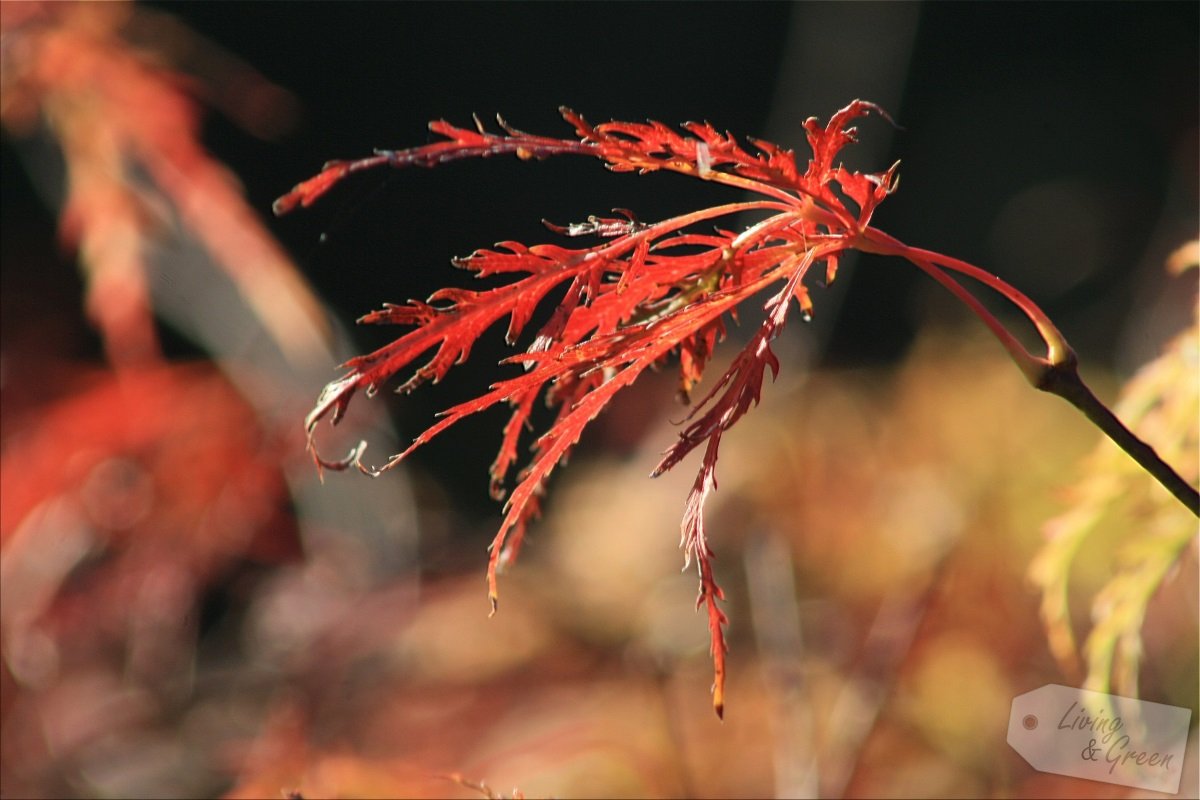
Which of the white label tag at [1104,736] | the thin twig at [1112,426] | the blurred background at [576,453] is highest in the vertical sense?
the thin twig at [1112,426]

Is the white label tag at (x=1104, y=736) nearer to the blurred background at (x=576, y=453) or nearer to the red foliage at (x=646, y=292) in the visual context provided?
the blurred background at (x=576, y=453)

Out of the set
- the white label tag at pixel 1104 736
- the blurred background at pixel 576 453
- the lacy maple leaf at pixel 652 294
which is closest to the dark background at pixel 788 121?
the blurred background at pixel 576 453

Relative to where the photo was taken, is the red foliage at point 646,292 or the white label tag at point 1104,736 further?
the white label tag at point 1104,736

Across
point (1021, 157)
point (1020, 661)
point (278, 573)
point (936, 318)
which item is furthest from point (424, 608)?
point (1021, 157)

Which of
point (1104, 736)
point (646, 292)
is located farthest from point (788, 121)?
point (646, 292)

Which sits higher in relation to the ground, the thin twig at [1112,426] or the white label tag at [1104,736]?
the thin twig at [1112,426]

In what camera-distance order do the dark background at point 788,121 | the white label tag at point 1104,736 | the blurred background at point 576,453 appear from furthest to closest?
the dark background at point 788,121
the blurred background at point 576,453
the white label tag at point 1104,736

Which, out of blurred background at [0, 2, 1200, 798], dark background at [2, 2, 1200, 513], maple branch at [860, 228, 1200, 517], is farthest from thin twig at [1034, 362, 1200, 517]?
dark background at [2, 2, 1200, 513]
